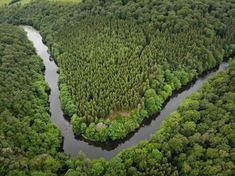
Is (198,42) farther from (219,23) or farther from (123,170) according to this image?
(123,170)

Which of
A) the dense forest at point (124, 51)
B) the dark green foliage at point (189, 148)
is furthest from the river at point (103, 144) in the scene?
the dark green foliage at point (189, 148)

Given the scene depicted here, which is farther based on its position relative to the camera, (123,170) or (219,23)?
(219,23)

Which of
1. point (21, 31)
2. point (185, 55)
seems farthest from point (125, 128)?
point (21, 31)

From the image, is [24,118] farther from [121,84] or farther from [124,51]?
[124,51]

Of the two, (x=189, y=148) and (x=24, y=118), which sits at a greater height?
(x=189, y=148)

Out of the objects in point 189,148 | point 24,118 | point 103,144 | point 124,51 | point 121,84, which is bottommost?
point 103,144

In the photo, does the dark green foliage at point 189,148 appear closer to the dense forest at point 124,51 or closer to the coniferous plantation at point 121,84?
the coniferous plantation at point 121,84

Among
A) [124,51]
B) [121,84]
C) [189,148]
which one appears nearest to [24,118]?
[121,84]
